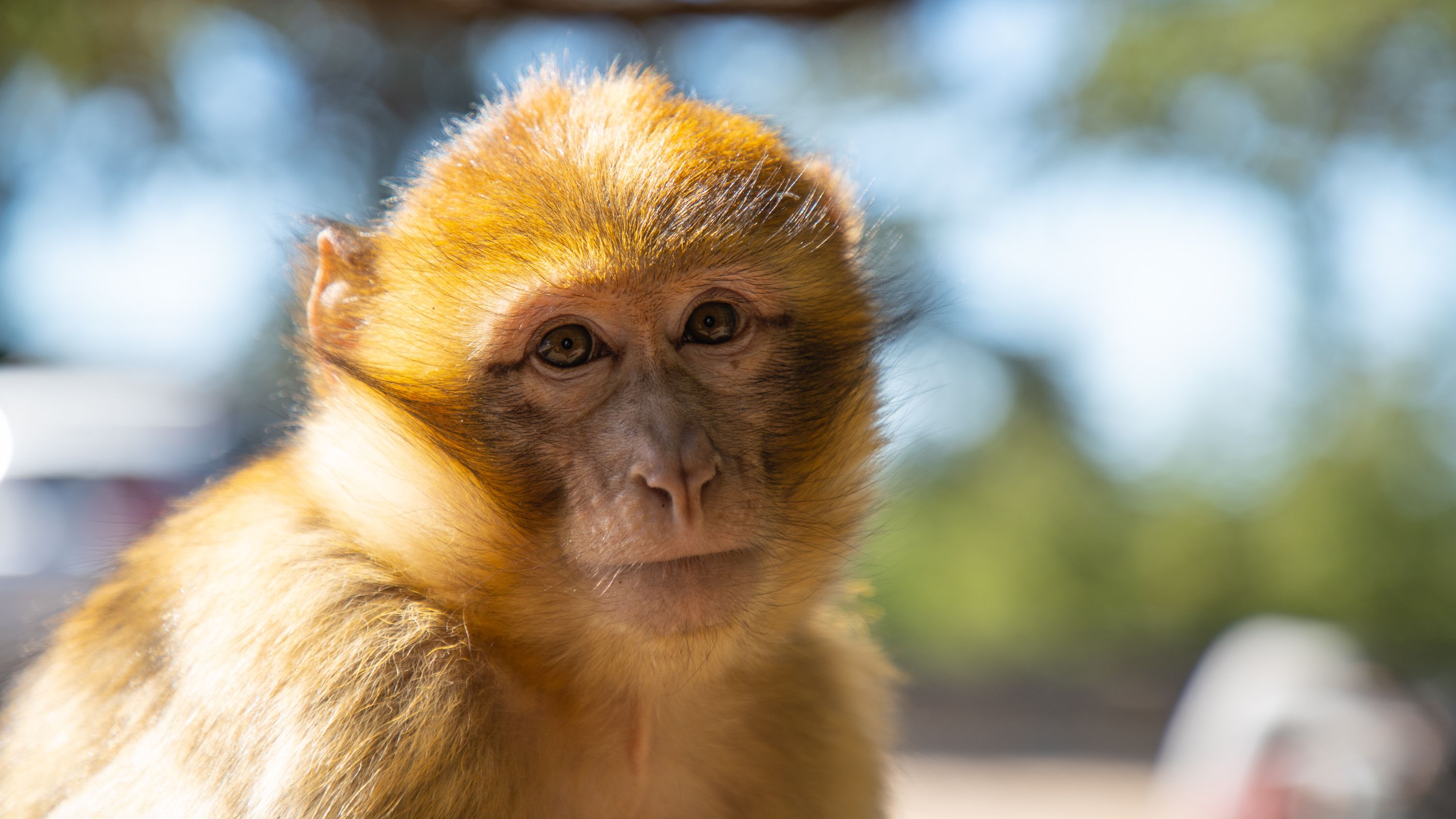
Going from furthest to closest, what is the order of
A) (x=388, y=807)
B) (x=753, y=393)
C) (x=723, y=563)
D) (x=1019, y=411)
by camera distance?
1. (x=1019, y=411)
2. (x=753, y=393)
3. (x=723, y=563)
4. (x=388, y=807)

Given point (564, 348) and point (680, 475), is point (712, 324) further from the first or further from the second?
point (680, 475)

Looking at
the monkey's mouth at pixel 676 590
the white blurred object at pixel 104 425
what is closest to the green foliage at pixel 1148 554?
the white blurred object at pixel 104 425

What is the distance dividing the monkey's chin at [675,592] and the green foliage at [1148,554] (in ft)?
27.7

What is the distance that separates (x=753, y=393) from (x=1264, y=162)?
399 inches

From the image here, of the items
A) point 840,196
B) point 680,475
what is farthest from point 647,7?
point 680,475

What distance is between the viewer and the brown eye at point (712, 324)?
207 cm

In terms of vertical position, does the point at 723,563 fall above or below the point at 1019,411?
below

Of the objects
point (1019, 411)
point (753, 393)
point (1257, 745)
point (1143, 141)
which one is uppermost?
point (1143, 141)

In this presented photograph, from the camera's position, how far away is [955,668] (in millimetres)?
11883

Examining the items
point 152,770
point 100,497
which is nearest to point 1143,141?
point 100,497

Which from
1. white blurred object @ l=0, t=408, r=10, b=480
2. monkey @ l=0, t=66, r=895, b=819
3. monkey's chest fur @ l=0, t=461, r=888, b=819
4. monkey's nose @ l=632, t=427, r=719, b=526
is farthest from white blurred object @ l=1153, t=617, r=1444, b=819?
white blurred object @ l=0, t=408, r=10, b=480

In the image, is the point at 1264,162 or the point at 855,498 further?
the point at 1264,162

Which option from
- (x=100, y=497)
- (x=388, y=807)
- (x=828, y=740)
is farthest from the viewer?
(x=100, y=497)

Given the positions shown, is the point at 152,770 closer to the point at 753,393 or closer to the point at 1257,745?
the point at 753,393
